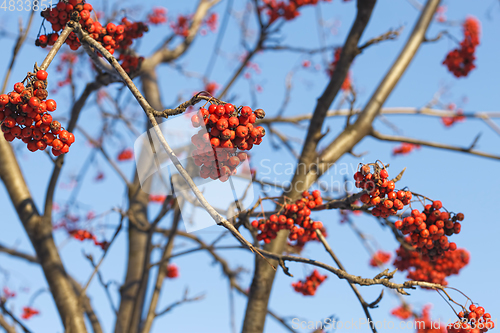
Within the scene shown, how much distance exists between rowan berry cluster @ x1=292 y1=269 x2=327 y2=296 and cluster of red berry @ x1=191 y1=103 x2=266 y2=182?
2387 millimetres

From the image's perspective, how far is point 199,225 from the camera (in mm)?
3117

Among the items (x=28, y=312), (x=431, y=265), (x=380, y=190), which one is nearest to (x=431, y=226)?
(x=380, y=190)

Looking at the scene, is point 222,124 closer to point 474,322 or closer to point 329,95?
point 474,322

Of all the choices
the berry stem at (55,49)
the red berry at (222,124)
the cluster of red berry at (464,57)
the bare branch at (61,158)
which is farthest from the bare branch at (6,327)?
the cluster of red berry at (464,57)

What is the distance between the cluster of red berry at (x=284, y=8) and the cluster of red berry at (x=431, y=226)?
12.6 feet

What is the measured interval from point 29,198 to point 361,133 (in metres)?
3.57

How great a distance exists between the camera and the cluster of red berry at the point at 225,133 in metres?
1.73

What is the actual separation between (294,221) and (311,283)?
1.50 metres

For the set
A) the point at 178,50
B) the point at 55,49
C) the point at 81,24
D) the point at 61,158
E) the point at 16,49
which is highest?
the point at 178,50

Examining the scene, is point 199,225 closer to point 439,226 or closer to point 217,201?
point 217,201

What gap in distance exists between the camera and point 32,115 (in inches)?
68.4

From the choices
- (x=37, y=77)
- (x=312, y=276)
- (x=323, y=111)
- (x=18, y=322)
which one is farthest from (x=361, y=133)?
(x=18, y=322)

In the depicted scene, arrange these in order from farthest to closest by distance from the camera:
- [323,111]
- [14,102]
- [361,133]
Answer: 1. [361,133]
2. [323,111]
3. [14,102]

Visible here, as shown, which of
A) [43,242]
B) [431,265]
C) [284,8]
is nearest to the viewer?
[431,265]
